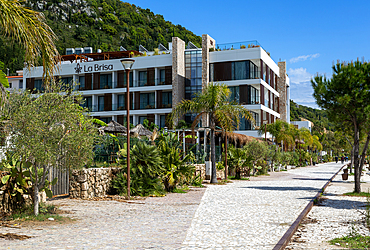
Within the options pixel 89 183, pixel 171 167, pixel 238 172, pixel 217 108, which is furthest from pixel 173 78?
pixel 89 183

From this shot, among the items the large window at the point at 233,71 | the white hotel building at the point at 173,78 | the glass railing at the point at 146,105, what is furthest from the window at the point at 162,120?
the large window at the point at 233,71

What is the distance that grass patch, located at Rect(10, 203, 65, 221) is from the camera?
952cm

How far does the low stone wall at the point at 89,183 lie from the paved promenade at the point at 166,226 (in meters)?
0.63

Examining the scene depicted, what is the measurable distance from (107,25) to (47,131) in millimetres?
114045

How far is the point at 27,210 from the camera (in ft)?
33.4

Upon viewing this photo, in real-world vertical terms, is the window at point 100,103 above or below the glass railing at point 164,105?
above

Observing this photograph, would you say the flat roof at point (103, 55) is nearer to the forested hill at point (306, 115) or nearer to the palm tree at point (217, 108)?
the palm tree at point (217, 108)

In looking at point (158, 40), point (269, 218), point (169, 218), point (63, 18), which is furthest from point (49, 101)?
point (63, 18)

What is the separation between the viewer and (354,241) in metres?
7.48

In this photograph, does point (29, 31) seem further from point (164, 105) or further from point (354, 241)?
point (164, 105)

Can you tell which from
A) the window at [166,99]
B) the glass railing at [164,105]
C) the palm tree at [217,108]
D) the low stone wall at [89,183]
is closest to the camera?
the low stone wall at [89,183]

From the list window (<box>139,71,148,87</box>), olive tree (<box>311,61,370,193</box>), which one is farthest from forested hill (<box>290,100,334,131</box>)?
olive tree (<box>311,61,370,193</box>)

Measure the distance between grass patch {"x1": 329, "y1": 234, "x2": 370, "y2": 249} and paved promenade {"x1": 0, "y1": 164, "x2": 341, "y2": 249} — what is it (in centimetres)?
116

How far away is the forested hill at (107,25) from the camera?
4112 inches
